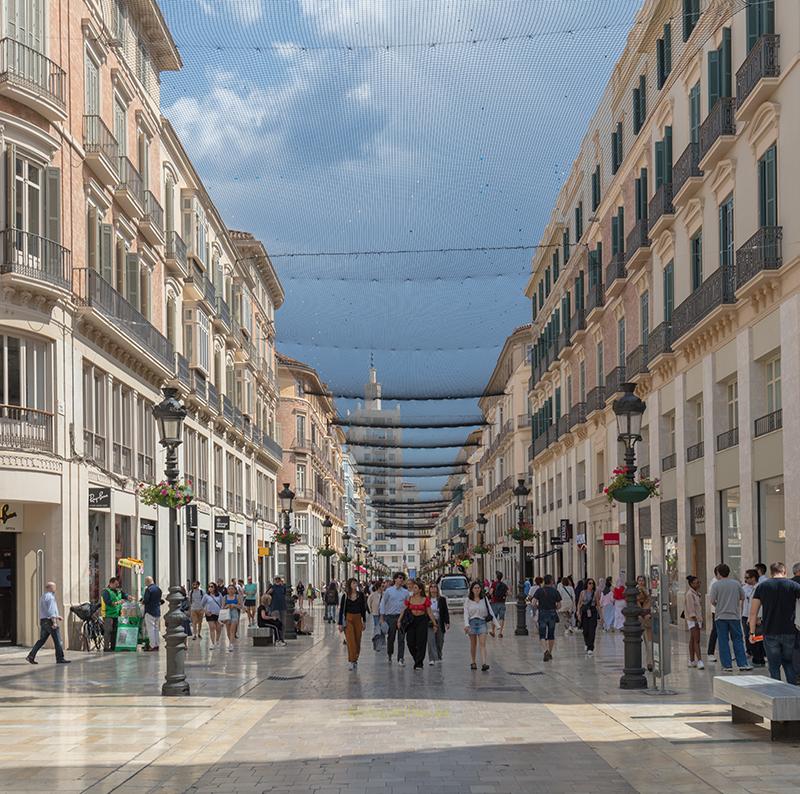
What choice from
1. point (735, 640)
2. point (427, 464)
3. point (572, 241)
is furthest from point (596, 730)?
point (427, 464)

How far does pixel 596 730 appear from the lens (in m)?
13.2

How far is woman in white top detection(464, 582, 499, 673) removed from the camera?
71.7 ft

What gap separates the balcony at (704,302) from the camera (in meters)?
26.8

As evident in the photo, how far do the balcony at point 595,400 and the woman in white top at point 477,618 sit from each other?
2113cm

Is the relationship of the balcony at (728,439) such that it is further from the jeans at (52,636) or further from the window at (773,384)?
the jeans at (52,636)

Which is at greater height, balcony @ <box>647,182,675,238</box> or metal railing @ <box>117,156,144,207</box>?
metal railing @ <box>117,156,144,207</box>

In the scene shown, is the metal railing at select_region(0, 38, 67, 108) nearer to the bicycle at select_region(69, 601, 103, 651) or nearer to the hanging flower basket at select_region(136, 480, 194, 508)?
the hanging flower basket at select_region(136, 480, 194, 508)

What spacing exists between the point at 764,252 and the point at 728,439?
18.6 feet

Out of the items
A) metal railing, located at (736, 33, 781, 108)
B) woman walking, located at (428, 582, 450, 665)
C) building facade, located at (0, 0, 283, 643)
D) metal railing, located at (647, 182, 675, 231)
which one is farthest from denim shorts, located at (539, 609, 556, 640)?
metal railing, located at (647, 182, 675, 231)

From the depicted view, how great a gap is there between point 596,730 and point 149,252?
27093mm

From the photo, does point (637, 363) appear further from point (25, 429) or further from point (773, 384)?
point (25, 429)

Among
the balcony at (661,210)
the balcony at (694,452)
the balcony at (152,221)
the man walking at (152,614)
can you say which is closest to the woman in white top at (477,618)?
the man walking at (152,614)

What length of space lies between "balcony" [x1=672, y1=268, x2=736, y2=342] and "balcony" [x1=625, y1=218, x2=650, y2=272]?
4101 millimetres

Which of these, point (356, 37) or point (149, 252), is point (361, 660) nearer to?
point (356, 37)
